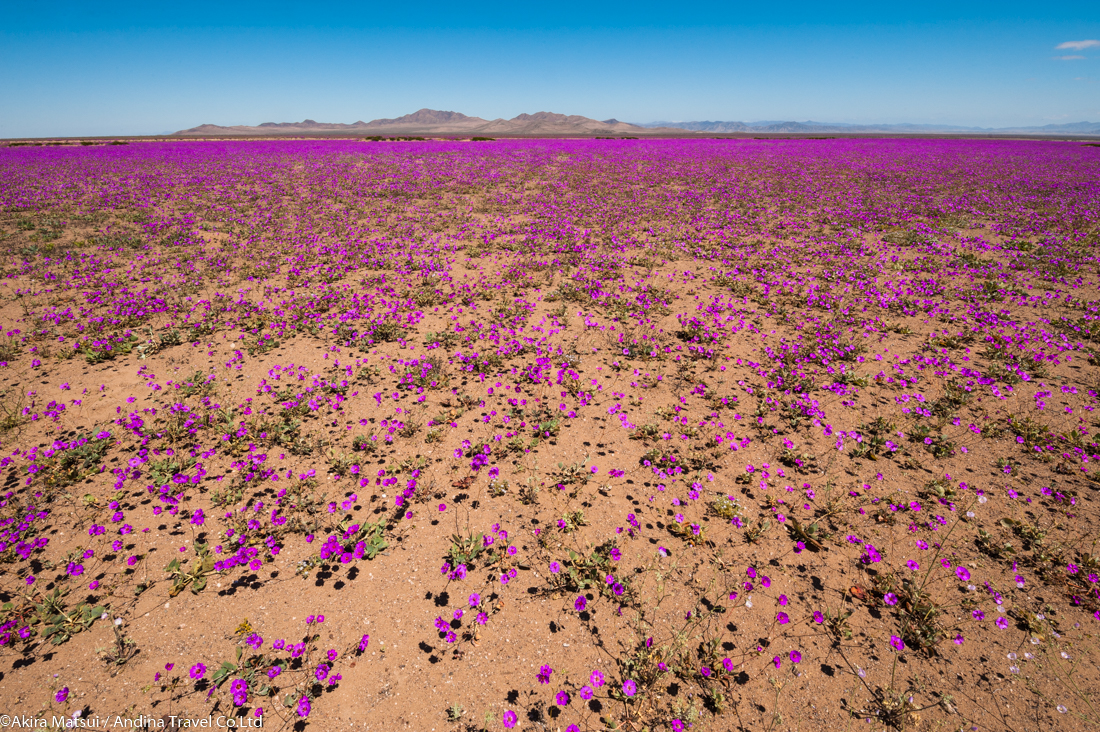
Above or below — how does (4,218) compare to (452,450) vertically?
above

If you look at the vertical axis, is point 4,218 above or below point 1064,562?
above

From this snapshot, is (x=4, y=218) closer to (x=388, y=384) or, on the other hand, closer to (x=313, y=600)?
(x=388, y=384)

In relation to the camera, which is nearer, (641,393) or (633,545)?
(633,545)

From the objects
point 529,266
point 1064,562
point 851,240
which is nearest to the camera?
point 1064,562

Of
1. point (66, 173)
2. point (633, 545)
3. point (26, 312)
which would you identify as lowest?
point (633, 545)

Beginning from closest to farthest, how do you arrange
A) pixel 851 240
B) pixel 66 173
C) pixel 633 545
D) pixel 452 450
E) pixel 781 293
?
pixel 633 545 < pixel 452 450 < pixel 781 293 < pixel 851 240 < pixel 66 173

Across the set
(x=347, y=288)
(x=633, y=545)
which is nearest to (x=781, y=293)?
(x=633, y=545)

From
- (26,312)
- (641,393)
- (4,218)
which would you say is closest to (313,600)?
(641,393)

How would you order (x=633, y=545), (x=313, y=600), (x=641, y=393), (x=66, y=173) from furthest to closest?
(x=66, y=173) < (x=641, y=393) < (x=633, y=545) < (x=313, y=600)

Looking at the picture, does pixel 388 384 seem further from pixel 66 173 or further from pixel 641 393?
pixel 66 173
